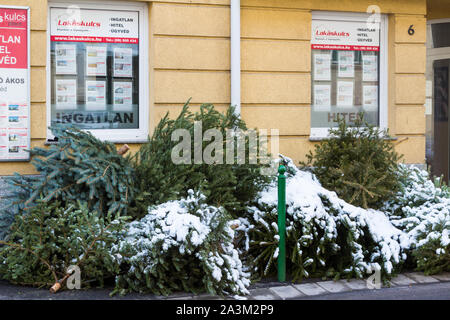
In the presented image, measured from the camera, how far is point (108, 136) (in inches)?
289

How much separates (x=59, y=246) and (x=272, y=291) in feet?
6.57

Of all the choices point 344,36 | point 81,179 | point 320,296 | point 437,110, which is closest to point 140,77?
point 81,179

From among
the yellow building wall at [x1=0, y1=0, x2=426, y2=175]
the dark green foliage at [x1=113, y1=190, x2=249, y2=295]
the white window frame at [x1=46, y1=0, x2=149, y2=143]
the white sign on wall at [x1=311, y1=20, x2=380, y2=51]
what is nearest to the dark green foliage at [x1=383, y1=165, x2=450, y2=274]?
the yellow building wall at [x1=0, y1=0, x2=426, y2=175]

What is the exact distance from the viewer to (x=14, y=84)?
679 cm

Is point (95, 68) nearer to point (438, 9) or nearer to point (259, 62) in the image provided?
point (259, 62)

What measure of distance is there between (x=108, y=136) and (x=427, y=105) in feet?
18.4

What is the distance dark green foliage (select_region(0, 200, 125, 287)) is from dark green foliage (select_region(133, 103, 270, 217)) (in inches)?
20.9

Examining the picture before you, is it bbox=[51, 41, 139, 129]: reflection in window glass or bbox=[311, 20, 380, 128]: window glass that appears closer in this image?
bbox=[51, 41, 139, 129]: reflection in window glass

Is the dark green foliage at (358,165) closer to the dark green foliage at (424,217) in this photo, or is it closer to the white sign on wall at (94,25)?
the dark green foliage at (424,217)

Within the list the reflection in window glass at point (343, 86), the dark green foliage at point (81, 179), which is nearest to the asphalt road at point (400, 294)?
the dark green foliage at point (81, 179)

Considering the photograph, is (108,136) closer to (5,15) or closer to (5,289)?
(5,15)

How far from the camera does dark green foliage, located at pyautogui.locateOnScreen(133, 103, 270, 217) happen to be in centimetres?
586

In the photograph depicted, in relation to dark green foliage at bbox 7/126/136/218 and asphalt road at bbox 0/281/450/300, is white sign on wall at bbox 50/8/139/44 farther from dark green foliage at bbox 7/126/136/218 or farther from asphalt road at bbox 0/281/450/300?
asphalt road at bbox 0/281/450/300

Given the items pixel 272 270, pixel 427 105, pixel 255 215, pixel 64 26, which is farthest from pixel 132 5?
pixel 427 105
